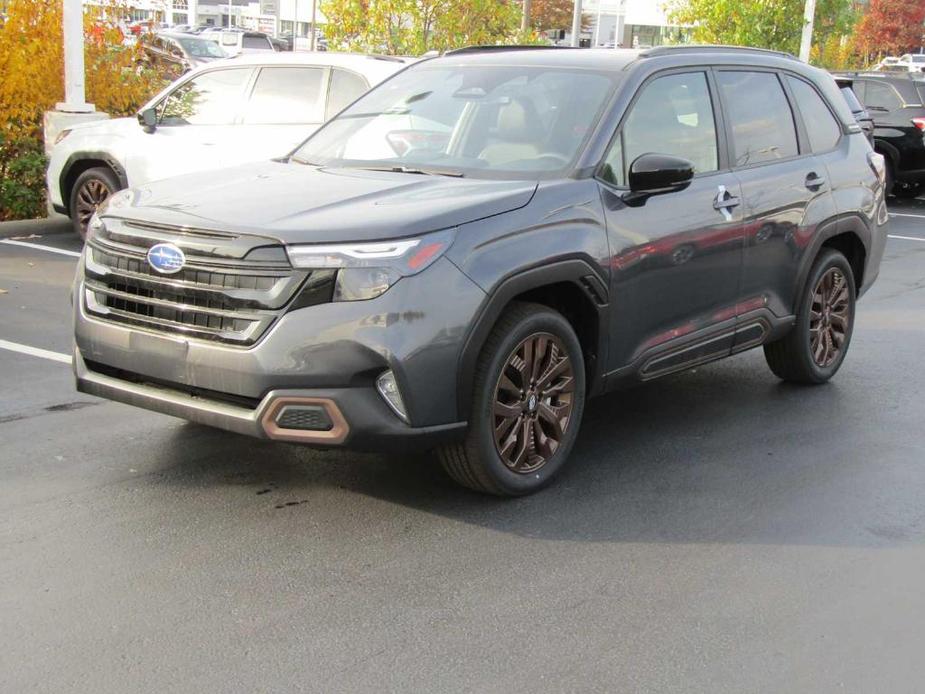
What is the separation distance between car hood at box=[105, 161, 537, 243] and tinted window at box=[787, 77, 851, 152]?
243 centimetres

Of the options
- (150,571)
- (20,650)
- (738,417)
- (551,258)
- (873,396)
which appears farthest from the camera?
(873,396)

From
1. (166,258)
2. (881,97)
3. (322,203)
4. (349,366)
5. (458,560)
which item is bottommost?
(458,560)

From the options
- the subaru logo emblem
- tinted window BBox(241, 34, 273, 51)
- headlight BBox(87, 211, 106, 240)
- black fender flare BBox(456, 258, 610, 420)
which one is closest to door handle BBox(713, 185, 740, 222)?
black fender flare BBox(456, 258, 610, 420)

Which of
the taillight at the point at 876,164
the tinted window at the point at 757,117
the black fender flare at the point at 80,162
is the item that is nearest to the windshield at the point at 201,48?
the black fender flare at the point at 80,162

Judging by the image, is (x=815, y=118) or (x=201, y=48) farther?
(x=201, y=48)

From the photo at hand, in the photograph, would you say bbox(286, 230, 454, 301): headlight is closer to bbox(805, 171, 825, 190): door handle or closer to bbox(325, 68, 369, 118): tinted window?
bbox(805, 171, 825, 190): door handle

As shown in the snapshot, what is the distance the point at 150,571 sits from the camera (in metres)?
4.23

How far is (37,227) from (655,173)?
836 cm

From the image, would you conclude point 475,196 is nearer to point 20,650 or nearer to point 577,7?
point 20,650

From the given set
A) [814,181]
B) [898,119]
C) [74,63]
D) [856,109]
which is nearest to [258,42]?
[898,119]

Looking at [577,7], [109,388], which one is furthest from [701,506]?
[577,7]

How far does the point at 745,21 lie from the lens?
864 inches

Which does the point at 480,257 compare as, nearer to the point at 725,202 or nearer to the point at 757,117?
the point at 725,202

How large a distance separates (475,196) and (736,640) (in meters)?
2.00
